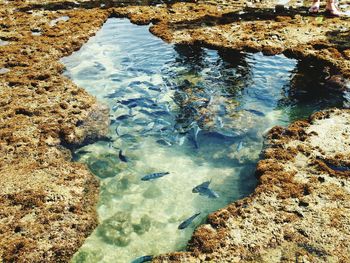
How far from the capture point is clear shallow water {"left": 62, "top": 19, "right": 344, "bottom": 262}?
6.28 m

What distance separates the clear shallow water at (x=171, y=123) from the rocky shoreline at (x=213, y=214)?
443mm

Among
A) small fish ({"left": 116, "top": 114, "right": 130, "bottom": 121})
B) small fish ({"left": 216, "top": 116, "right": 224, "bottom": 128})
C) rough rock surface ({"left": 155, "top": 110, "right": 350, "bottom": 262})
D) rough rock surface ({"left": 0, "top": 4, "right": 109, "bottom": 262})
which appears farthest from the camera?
small fish ({"left": 116, "top": 114, "right": 130, "bottom": 121})

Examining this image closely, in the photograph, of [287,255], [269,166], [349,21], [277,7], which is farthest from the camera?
[277,7]

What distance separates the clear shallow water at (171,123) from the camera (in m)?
6.28

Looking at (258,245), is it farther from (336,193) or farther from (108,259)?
(108,259)

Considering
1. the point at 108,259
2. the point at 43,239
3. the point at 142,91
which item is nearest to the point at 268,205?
the point at 108,259

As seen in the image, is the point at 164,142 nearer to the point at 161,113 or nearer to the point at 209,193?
the point at 161,113

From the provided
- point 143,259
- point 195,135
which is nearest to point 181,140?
point 195,135

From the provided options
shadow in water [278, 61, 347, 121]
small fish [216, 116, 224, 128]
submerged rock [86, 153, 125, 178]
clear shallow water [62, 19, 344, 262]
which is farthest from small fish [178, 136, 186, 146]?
shadow in water [278, 61, 347, 121]

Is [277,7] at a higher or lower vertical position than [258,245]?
higher

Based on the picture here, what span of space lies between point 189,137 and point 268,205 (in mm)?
2942

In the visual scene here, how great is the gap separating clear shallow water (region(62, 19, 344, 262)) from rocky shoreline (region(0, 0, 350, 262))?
44 cm

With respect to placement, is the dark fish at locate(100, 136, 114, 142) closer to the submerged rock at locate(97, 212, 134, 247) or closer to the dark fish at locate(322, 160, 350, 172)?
the submerged rock at locate(97, 212, 134, 247)

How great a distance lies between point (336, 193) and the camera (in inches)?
241
